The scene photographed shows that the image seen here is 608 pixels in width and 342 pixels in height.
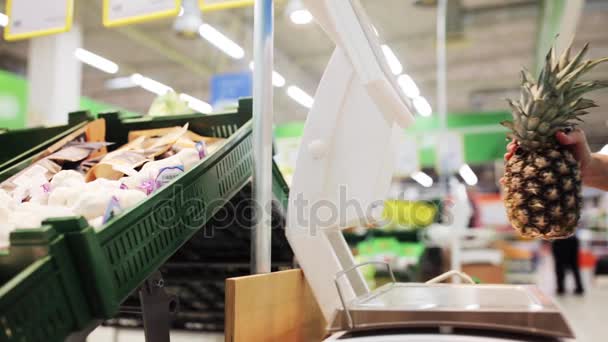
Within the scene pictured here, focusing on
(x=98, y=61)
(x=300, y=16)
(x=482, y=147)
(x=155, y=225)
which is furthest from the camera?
(x=482, y=147)

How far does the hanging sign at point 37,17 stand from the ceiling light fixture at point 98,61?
28.8ft

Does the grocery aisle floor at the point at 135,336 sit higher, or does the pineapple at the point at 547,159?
the pineapple at the point at 547,159

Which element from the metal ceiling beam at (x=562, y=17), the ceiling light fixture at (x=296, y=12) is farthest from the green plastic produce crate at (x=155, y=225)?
the ceiling light fixture at (x=296, y=12)

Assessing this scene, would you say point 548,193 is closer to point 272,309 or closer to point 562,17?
point 272,309

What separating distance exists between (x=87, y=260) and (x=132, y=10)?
222 cm

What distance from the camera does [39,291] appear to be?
0.73m

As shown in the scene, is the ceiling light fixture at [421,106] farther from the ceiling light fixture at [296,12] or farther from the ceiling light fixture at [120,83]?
the ceiling light fixture at [120,83]

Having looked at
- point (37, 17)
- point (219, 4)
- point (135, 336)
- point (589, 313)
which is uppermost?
point (37, 17)

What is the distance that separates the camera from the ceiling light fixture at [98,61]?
1132 centimetres

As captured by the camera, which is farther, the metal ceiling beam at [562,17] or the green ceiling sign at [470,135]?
the green ceiling sign at [470,135]

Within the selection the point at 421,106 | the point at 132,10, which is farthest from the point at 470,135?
the point at 132,10

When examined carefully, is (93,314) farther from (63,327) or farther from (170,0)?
(170,0)

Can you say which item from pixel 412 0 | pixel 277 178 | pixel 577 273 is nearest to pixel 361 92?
pixel 277 178

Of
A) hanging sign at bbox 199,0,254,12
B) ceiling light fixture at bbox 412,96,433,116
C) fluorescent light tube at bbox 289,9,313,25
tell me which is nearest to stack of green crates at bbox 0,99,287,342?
hanging sign at bbox 199,0,254,12
